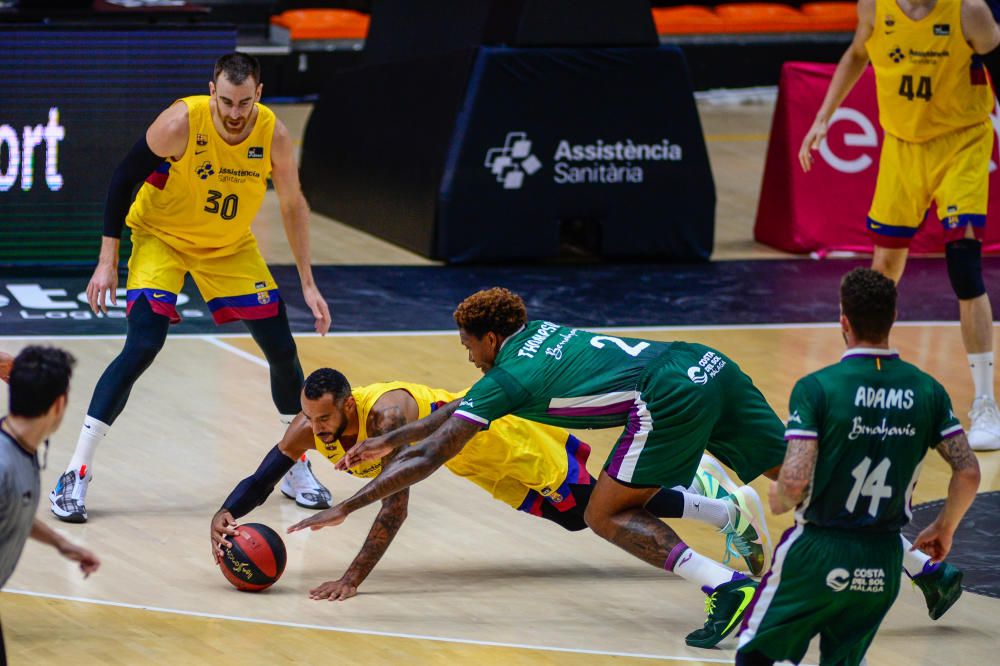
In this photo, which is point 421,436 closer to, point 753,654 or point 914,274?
point 753,654

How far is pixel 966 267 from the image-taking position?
854 centimetres

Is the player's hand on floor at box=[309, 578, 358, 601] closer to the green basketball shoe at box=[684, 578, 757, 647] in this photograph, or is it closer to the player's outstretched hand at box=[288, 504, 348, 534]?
the player's outstretched hand at box=[288, 504, 348, 534]

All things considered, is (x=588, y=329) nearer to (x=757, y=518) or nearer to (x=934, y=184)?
(x=934, y=184)

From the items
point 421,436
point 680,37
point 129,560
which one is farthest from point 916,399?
point 680,37

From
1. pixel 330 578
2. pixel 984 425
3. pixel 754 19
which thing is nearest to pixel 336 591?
pixel 330 578

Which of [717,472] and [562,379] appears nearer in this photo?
[562,379]

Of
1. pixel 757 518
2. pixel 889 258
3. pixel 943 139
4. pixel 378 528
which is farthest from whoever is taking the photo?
pixel 889 258

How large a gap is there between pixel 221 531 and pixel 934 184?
459 cm

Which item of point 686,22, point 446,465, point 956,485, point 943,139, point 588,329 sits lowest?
point 588,329

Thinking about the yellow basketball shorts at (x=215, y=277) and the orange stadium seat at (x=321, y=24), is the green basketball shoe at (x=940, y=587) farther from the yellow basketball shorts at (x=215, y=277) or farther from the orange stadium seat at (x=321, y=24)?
the orange stadium seat at (x=321, y=24)

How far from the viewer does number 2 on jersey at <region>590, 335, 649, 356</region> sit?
6.17m

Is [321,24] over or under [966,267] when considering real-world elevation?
under

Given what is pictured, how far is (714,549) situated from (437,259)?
6.19m

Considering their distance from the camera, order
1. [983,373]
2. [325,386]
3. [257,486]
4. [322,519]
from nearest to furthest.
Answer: [322,519] < [325,386] < [257,486] < [983,373]
